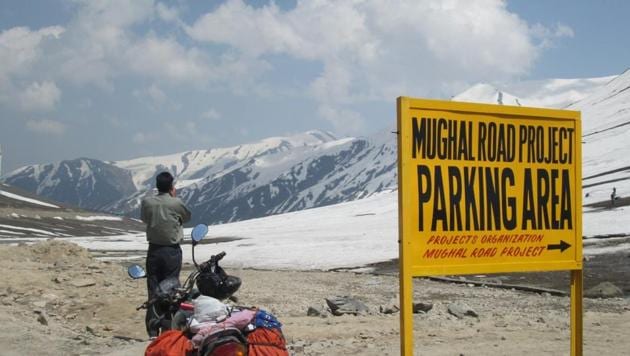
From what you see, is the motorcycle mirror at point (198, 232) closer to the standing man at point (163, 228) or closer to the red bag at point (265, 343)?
the red bag at point (265, 343)

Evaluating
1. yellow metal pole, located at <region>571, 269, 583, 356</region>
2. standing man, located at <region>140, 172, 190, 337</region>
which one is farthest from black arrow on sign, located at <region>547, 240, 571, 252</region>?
standing man, located at <region>140, 172, 190, 337</region>

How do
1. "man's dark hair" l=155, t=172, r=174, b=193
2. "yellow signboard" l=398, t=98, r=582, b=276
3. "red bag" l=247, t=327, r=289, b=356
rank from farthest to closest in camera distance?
"man's dark hair" l=155, t=172, r=174, b=193, "yellow signboard" l=398, t=98, r=582, b=276, "red bag" l=247, t=327, r=289, b=356

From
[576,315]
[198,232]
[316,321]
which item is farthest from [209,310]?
[316,321]

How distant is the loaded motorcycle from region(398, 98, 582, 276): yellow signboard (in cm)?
161

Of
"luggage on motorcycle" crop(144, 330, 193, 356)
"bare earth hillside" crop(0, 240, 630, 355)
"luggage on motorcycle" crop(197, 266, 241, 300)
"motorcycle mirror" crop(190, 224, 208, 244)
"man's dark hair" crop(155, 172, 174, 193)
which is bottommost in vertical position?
"bare earth hillside" crop(0, 240, 630, 355)

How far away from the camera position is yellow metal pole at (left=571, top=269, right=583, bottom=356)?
693cm

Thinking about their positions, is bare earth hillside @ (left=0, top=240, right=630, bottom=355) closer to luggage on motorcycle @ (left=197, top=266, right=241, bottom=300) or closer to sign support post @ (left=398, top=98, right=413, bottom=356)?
sign support post @ (left=398, top=98, right=413, bottom=356)

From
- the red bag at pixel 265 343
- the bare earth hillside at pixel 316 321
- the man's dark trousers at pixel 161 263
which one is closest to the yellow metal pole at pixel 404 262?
the red bag at pixel 265 343

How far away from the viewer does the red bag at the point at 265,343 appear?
5.30m

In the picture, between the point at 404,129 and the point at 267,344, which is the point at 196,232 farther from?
the point at 404,129

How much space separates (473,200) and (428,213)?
1.71 feet

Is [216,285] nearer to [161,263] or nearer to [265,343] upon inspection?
[265,343]

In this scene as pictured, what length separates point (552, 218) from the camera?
6688 millimetres

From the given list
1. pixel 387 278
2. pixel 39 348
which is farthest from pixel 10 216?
pixel 39 348
